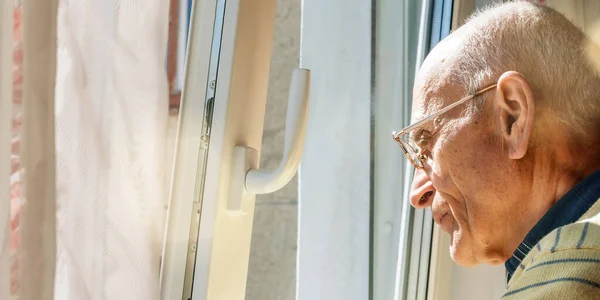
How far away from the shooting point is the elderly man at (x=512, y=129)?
3.36 feet

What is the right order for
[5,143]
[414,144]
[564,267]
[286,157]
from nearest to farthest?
[5,143] → [564,267] → [286,157] → [414,144]

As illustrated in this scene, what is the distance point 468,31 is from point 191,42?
42 cm

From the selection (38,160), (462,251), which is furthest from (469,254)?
(38,160)

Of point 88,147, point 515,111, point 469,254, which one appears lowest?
point 469,254

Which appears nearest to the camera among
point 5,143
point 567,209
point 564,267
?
point 5,143

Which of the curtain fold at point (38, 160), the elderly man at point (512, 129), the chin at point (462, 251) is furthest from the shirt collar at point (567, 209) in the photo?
the curtain fold at point (38, 160)

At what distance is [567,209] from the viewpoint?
100 cm

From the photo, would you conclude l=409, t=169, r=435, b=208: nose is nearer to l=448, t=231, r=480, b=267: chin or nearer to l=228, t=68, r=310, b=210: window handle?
l=448, t=231, r=480, b=267: chin

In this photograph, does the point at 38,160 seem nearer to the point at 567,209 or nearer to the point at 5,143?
the point at 5,143

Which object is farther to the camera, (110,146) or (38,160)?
(110,146)

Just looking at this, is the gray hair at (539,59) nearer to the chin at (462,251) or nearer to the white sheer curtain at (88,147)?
the chin at (462,251)

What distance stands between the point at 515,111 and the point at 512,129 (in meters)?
0.03

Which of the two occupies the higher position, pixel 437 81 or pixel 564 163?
pixel 437 81

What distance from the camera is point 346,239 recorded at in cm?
170
